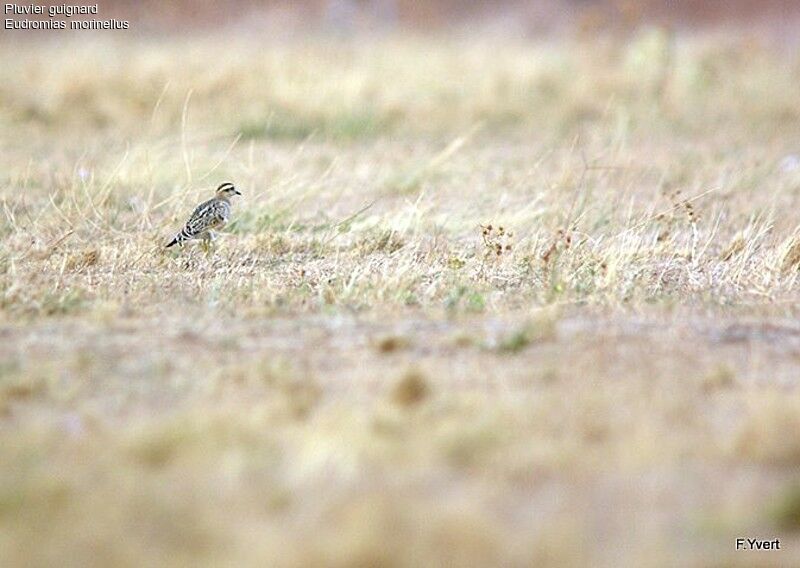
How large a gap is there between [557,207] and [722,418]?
16.1ft

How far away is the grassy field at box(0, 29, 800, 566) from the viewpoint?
13.7 feet

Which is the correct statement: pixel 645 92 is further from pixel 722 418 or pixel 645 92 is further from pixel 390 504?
pixel 390 504

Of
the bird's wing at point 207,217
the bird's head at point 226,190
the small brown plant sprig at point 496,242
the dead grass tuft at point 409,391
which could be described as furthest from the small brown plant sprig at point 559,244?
the dead grass tuft at point 409,391

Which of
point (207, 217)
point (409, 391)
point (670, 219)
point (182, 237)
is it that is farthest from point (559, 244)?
point (409, 391)

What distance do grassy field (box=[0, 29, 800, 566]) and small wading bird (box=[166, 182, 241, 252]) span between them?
0.49 feet

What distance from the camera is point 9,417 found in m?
5.27

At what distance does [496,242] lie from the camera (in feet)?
30.1

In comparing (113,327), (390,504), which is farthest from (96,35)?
(390,504)

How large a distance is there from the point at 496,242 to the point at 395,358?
3.10 m

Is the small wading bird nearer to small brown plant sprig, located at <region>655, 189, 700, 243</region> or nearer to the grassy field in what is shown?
the grassy field

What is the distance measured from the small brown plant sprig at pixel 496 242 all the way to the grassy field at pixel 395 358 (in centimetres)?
5

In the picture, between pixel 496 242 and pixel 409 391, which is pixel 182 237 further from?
pixel 409 391

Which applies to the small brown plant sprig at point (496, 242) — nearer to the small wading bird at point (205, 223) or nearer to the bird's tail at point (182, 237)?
the small wading bird at point (205, 223)

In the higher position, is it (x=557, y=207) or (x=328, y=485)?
(x=328, y=485)
